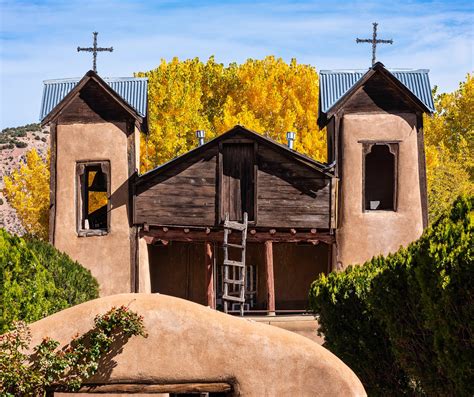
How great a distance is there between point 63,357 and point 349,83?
869 inches

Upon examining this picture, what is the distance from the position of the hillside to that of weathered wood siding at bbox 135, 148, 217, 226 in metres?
60.4

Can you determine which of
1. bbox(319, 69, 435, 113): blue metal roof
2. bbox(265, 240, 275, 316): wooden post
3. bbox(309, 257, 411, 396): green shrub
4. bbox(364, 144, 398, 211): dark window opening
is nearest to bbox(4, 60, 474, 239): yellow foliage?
bbox(364, 144, 398, 211): dark window opening

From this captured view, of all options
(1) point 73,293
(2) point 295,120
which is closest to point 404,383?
(1) point 73,293

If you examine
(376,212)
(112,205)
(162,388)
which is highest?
(112,205)

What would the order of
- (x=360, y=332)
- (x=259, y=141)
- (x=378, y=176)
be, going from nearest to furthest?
(x=360, y=332)
(x=259, y=141)
(x=378, y=176)

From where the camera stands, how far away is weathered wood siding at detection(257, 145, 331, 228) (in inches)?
1211

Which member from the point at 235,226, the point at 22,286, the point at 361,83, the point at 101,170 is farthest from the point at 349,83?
the point at 22,286

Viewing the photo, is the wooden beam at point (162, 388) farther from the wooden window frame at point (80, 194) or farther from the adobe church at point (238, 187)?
the wooden window frame at point (80, 194)

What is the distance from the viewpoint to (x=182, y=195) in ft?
102

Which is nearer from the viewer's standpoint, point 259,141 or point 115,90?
point 259,141

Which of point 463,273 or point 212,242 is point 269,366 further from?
point 212,242

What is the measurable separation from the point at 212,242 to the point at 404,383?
13901 millimetres

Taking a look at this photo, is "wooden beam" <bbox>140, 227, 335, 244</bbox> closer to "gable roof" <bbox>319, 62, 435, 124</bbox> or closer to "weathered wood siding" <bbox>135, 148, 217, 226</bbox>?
"weathered wood siding" <bbox>135, 148, 217, 226</bbox>

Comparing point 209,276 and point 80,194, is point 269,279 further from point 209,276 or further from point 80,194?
point 80,194
